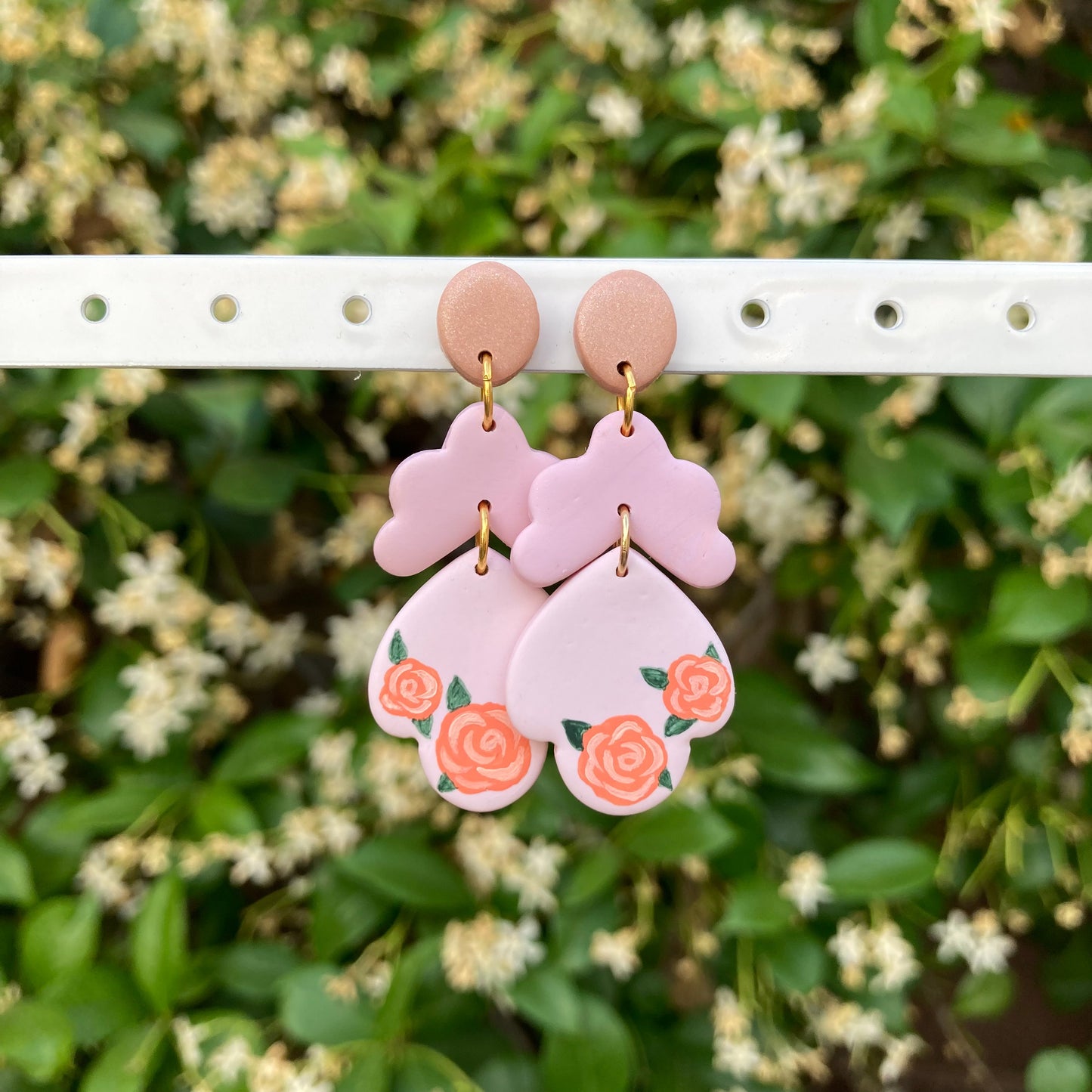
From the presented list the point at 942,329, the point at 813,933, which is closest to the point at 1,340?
the point at 942,329

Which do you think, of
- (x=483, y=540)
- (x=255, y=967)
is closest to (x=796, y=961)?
(x=255, y=967)

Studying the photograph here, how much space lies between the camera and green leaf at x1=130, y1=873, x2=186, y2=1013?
2.50 ft

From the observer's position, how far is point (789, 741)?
0.85 m

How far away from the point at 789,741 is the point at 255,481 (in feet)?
1.90

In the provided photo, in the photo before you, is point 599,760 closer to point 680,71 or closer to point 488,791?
point 488,791

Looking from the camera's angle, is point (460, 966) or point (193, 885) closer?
point (460, 966)

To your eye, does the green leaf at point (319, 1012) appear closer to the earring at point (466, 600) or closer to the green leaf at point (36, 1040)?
the green leaf at point (36, 1040)

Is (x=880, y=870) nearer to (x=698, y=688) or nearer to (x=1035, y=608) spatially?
(x=1035, y=608)

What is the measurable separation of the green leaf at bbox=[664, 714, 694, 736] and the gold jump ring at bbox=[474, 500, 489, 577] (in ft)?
0.38

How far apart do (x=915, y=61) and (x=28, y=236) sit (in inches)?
37.7

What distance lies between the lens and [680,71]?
0.81 m

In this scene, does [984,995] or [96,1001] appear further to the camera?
[984,995]

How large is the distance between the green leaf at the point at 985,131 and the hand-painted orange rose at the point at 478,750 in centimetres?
62

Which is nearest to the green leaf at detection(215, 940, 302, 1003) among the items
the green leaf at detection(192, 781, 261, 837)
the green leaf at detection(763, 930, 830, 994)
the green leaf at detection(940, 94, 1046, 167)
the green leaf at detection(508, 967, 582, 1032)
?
the green leaf at detection(192, 781, 261, 837)
